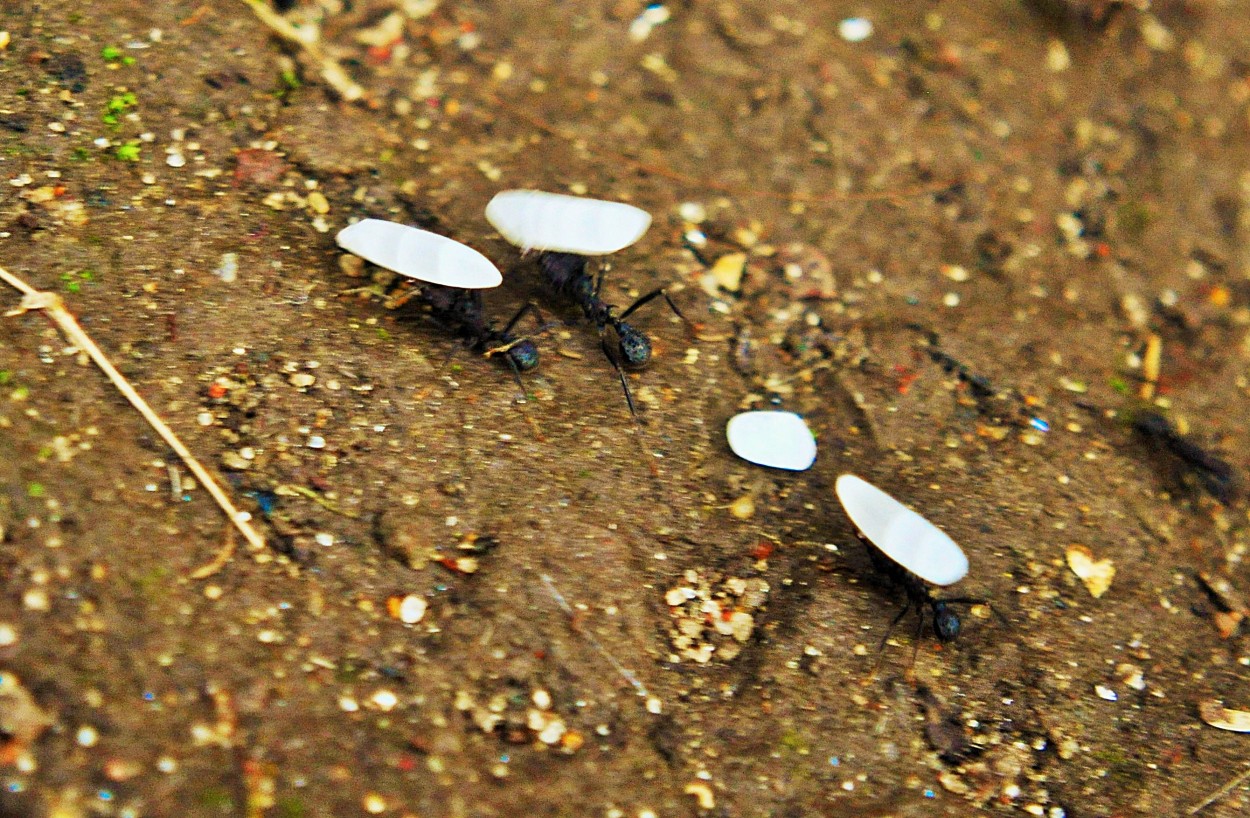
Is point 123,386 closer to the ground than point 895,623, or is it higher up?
higher up

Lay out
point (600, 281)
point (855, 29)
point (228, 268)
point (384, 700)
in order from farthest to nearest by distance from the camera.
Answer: point (855, 29) < point (600, 281) < point (228, 268) < point (384, 700)

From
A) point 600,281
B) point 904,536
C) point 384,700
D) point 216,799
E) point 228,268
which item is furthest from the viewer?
point 600,281

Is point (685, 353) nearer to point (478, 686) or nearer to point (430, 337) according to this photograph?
point (430, 337)

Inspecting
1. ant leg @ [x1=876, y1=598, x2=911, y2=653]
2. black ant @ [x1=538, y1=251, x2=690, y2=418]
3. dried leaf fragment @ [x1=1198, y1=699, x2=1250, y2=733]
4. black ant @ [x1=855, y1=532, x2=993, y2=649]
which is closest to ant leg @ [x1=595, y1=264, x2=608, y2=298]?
black ant @ [x1=538, y1=251, x2=690, y2=418]

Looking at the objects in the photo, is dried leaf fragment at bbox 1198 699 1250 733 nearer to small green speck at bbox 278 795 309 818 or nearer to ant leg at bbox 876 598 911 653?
ant leg at bbox 876 598 911 653

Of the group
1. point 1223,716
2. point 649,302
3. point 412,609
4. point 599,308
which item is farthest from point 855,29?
point 412,609

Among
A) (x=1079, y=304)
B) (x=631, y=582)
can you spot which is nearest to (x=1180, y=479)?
(x=1079, y=304)

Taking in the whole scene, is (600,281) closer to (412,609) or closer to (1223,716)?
(412,609)
